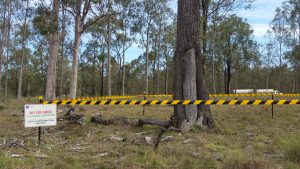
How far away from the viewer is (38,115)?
7.60m

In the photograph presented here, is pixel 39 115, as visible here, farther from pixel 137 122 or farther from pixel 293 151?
pixel 293 151

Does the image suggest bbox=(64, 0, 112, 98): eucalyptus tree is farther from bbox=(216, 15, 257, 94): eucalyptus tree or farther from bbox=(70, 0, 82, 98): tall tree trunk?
bbox=(216, 15, 257, 94): eucalyptus tree

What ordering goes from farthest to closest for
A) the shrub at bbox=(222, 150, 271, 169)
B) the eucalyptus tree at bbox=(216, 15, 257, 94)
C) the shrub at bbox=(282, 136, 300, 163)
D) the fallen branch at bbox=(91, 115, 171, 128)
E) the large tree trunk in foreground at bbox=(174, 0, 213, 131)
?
1. the eucalyptus tree at bbox=(216, 15, 257, 94)
2. the fallen branch at bbox=(91, 115, 171, 128)
3. the large tree trunk in foreground at bbox=(174, 0, 213, 131)
4. the shrub at bbox=(282, 136, 300, 163)
5. the shrub at bbox=(222, 150, 271, 169)

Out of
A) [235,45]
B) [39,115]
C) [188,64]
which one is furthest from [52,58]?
[235,45]

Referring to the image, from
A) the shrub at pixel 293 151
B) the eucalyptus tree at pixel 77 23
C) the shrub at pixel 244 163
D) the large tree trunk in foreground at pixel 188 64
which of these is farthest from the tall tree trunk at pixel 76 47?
the shrub at pixel 244 163

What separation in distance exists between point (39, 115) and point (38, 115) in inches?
0.9

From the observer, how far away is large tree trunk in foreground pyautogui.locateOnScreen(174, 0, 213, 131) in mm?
9656

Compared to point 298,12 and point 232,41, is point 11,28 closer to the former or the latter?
point 232,41

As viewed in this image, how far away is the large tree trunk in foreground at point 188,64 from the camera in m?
9.66

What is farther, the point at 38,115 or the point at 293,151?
the point at 38,115

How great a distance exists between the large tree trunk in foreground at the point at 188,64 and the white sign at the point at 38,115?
3.69 meters

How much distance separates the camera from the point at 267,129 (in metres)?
10.4

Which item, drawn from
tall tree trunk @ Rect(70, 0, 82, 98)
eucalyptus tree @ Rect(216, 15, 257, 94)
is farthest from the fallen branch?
eucalyptus tree @ Rect(216, 15, 257, 94)

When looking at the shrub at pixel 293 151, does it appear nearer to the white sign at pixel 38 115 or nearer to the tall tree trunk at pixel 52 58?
the white sign at pixel 38 115
